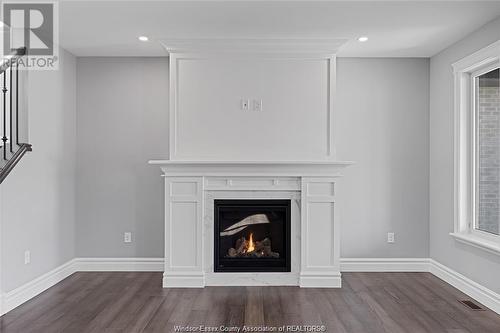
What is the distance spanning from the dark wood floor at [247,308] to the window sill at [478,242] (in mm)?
534

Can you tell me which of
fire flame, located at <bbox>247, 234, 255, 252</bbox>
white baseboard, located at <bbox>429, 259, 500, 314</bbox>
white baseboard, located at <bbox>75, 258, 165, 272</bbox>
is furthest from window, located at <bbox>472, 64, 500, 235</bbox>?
white baseboard, located at <bbox>75, 258, 165, 272</bbox>

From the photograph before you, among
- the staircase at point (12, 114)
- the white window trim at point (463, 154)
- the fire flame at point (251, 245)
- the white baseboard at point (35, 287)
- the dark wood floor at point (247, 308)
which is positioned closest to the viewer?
the dark wood floor at point (247, 308)

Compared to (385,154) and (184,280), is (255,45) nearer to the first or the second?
(385,154)

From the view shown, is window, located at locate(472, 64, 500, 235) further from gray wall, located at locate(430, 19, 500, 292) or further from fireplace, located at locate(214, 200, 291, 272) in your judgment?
fireplace, located at locate(214, 200, 291, 272)

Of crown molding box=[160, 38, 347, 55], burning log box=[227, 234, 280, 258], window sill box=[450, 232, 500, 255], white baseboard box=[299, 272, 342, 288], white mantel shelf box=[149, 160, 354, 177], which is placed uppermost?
crown molding box=[160, 38, 347, 55]

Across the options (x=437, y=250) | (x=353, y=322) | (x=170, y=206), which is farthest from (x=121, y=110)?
(x=437, y=250)

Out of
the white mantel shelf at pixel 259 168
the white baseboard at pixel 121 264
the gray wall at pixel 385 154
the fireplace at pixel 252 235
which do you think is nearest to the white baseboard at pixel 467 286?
the gray wall at pixel 385 154

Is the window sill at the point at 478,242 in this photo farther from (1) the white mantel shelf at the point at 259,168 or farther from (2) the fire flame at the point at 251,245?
(2) the fire flame at the point at 251,245

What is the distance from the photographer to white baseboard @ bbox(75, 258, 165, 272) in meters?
5.07

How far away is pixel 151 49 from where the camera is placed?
475 centimetres

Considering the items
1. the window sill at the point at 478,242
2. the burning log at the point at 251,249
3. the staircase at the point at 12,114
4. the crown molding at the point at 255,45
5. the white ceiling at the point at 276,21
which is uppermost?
the white ceiling at the point at 276,21

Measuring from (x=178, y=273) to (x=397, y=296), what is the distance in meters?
2.20

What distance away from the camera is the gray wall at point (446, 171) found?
396 cm

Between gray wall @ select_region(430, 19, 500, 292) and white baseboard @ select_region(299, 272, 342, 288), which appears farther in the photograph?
white baseboard @ select_region(299, 272, 342, 288)
